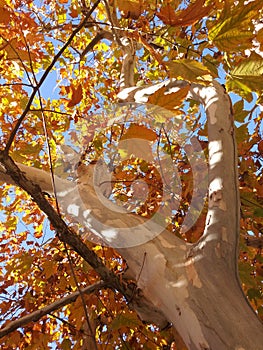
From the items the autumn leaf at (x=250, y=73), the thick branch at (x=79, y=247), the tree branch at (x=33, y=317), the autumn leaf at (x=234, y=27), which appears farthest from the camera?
the tree branch at (x=33, y=317)

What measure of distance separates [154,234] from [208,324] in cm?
50

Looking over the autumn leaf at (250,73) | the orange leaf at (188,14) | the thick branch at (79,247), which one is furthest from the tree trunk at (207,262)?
the orange leaf at (188,14)

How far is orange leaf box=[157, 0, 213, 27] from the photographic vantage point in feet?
3.16

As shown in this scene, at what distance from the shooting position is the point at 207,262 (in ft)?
3.90

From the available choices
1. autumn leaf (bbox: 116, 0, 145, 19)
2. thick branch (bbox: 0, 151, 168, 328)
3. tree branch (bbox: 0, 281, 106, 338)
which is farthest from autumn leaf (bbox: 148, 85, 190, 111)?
tree branch (bbox: 0, 281, 106, 338)

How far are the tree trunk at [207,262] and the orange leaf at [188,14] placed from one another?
1.73 feet

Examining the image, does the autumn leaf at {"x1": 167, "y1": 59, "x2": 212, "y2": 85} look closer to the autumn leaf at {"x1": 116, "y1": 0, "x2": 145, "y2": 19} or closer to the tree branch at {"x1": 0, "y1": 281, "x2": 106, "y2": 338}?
the autumn leaf at {"x1": 116, "y1": 0, "x2": 145, "y2": 19}

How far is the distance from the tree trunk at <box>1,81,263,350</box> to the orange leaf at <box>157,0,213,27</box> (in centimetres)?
53

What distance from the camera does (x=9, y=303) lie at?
2863mm

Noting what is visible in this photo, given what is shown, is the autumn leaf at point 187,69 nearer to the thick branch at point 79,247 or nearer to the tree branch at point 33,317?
the thick branch at point 79,247

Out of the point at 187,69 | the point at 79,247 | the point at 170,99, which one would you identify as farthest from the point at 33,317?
the point at 187,69

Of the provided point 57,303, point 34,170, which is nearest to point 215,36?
point 34,170

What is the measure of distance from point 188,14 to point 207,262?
83 centimetres

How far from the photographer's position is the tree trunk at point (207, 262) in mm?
1053
